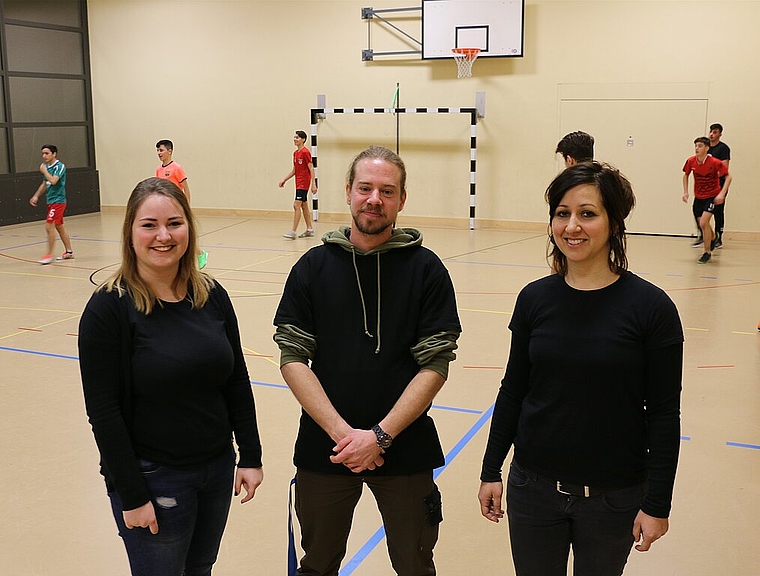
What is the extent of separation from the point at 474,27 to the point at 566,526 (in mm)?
14234

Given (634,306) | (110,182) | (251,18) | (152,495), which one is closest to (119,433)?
(152,495)

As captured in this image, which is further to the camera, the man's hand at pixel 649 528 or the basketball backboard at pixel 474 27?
the basketball backboard at pixel 474 27

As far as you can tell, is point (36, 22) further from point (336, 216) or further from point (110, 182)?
point (336, 216)

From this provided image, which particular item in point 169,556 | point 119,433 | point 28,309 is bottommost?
point 28,309

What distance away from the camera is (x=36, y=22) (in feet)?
56.3

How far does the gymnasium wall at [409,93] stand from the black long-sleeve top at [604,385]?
1340cm

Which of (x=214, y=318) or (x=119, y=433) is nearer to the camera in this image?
(x=119, y=433)

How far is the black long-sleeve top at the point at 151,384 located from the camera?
238 centimetres

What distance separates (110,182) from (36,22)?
3813 millimetres

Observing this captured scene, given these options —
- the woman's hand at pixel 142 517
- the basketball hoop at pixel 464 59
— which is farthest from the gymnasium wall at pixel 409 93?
the woman's hand at pixel 142 517

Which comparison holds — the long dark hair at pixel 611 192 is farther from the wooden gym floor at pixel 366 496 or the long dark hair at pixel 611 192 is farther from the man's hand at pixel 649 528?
the wooden gym floor at pixel 366 496

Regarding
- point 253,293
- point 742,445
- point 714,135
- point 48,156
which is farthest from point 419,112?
point 742,445

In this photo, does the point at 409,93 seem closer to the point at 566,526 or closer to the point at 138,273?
the point at 138,273

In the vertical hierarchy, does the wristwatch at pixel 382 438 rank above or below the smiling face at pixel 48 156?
below
